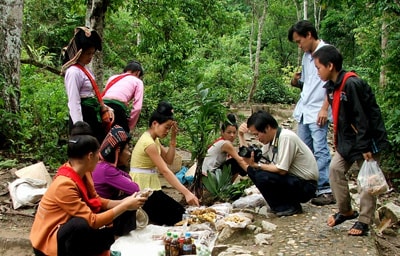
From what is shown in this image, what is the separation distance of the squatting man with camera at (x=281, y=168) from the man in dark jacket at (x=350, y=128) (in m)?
0.47

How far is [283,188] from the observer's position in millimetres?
4012

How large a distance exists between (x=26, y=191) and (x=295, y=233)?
2.76 m

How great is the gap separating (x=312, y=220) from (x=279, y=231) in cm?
39

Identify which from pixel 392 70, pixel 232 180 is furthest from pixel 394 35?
pixel 232 180

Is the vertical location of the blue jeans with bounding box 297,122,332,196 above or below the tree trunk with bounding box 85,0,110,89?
below

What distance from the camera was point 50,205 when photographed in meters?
2.71

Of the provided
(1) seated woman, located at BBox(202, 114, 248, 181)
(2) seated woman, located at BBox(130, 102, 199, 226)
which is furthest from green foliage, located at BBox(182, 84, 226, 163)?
(2) seated woman, located at BBox(130, 102, 199, 226)

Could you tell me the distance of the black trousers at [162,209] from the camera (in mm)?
4285

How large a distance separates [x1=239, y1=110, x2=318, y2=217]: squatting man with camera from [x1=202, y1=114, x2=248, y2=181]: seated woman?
100 cm

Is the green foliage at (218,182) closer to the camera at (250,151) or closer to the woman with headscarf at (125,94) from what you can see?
the camera at (250,151)

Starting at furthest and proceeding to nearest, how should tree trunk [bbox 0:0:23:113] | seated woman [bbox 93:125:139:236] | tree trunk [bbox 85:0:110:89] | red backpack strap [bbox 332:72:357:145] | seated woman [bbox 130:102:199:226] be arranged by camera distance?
tree trunk [bbox 85:0:110:89] → tree trunk [bbox 0:0:23:113] → seated woman [bbox 130:102:199:226] → seated woman [bbox 93:125:139:236] → red backpack strap [bbox 332:72:357:145]

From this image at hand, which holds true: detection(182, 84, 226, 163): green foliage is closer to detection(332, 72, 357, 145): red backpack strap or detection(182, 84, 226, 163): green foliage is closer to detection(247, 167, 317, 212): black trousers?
detection(247, 167, 317, 212): black trousers

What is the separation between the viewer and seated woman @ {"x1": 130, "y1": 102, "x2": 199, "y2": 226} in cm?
429

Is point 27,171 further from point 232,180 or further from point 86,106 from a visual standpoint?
point 232,180
